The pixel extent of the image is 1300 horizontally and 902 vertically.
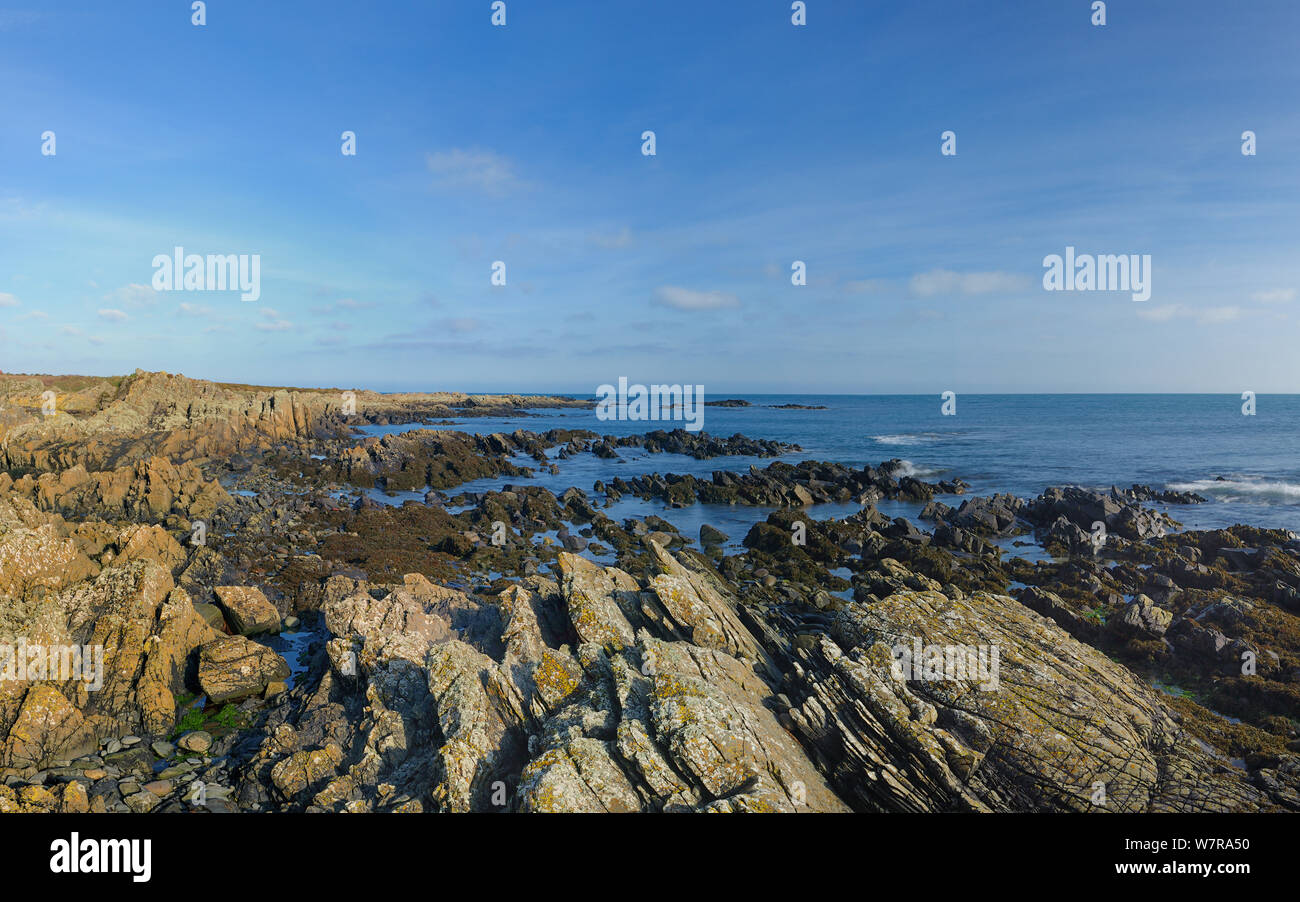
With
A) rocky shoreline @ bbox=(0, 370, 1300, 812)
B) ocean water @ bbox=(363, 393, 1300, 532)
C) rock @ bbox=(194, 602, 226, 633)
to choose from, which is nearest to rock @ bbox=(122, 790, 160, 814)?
rocky shoreline @ bbox=(0, 370, 1300, 812)

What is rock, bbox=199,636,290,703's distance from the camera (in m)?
16.8

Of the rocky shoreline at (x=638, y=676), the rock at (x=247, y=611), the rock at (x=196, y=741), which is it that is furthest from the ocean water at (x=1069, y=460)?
the rock at (x=196, y=741)

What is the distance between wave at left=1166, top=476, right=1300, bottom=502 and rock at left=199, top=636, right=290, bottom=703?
2458 inches

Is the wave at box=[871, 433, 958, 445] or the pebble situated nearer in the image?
the pebble

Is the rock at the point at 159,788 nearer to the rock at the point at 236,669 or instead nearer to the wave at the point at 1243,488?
the rock at the point at 236,669

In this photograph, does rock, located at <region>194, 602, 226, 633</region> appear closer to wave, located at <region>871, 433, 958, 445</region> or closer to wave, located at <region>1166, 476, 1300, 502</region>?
→ wave, located at <region>1166, 476, 1300, 502</region>

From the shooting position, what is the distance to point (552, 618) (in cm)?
1549

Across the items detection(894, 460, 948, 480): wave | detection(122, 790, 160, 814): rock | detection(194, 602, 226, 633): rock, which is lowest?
detection(122, 790, 160, 814): rock

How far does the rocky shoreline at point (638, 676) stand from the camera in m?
10.4

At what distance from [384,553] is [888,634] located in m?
26.4

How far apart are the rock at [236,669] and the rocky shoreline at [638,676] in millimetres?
61

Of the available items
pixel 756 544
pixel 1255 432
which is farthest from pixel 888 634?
pixel 1255 432
